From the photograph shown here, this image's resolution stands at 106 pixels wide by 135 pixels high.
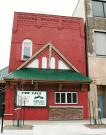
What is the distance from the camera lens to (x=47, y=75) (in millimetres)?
18688

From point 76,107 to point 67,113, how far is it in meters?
1.00

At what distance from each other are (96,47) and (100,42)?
2.56 ft

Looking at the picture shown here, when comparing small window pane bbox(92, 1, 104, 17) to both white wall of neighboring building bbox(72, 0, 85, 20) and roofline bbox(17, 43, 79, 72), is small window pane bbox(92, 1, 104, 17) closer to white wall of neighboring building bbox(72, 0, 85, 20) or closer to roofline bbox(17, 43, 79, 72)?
white wall of neighboring building bbox(72, 0, 85, 20)

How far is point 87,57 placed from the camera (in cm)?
2112

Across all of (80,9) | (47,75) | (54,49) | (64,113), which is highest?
(80,9)

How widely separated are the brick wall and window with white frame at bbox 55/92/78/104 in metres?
0.62

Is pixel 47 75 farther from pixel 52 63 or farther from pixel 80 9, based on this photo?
pixel 80 9

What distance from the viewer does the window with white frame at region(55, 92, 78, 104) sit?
1881 cm

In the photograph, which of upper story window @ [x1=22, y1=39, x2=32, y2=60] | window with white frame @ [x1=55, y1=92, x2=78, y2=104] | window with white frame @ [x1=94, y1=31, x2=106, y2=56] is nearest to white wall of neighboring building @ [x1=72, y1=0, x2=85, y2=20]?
window with white frame @ [x1=94, y1=31, x2=106, y2=56]

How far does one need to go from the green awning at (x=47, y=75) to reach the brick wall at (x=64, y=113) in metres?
2.61

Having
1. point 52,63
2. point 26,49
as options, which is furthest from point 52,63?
point 26,49

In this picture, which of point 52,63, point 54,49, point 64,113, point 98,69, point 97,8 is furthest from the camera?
point 97,8

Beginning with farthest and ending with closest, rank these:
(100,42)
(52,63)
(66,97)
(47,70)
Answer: (100,42)
(52,63)
(47,70)
(66,97)

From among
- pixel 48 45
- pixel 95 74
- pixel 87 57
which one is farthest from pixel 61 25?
pixel 95 74
